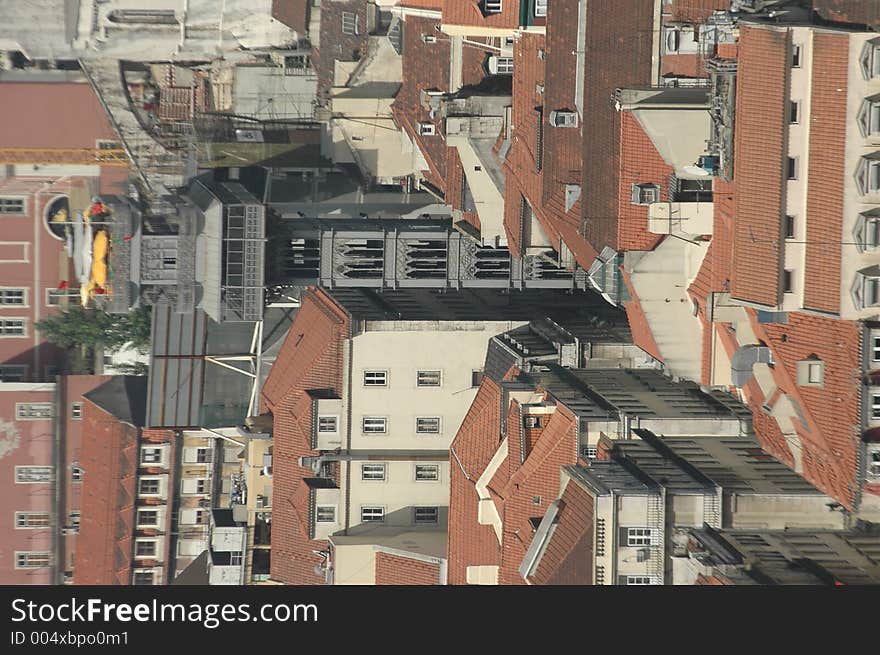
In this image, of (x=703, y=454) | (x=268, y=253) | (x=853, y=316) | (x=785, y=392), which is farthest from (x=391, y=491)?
(x=853, y=316)

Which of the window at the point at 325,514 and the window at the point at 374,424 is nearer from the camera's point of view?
the window at the point at 374,424

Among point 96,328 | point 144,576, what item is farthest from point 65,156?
point 144,576

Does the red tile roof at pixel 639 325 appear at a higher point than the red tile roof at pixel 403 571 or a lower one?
higher

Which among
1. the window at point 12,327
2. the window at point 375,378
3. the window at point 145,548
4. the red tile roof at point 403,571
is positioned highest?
the window at point 12,327

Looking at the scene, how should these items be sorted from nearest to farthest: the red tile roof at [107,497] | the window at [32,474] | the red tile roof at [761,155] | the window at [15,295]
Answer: the red tile roof at [761,155] < the red tile roof at [107,497] < the window at [32,474] < the window at [15,295]

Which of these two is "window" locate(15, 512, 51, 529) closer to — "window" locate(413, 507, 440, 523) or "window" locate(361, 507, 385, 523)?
"window" locate(361, 507, 385, 523)

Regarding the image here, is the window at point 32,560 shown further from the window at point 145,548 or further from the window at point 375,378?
the window at point 375,378

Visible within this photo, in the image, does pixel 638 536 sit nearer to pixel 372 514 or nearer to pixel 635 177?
pixel 635 177

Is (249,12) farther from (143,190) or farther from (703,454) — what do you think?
(703,454)

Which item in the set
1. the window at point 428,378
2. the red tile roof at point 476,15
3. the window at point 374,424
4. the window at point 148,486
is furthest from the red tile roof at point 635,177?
the window at point 148,486
